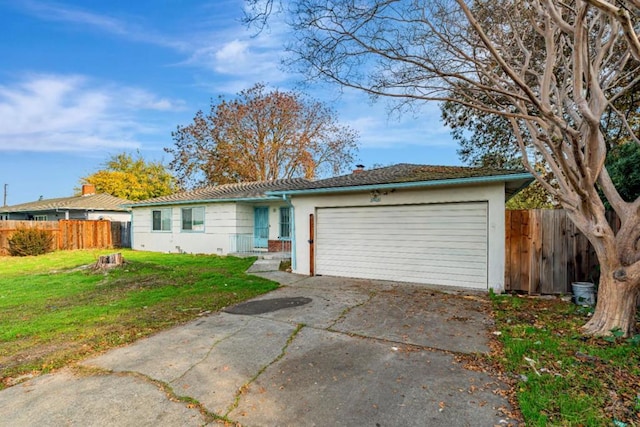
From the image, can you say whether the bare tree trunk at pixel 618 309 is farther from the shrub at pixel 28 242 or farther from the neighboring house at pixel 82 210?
the neighboring house at pixel 82 210

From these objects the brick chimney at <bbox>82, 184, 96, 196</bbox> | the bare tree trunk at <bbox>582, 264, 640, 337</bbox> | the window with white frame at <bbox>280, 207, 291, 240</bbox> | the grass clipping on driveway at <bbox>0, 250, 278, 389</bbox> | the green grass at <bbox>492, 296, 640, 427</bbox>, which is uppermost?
the brick chimney at <bbox>82, 184, 96, 196</bbox>

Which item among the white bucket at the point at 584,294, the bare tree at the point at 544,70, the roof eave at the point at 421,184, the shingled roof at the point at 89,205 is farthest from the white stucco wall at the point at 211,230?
the white bucket at the point at 584,294

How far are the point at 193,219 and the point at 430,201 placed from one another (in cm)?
1200

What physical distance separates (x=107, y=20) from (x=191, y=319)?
8564 millimetres

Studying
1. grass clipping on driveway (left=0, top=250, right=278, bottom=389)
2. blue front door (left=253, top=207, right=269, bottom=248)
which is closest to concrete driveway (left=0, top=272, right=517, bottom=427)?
grass clipping on driveway (left=0, top=250, right=278, bottom=389)

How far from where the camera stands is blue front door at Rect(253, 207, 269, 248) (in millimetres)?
14742

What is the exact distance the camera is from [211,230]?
15.0 m

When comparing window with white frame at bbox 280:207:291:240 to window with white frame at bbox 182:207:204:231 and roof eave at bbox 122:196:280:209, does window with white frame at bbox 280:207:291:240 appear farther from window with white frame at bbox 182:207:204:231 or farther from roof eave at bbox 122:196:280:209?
window with white frame at bbox 182:207:204:231

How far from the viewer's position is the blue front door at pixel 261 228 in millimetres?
14742

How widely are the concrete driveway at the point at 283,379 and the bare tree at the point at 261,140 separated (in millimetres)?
19847

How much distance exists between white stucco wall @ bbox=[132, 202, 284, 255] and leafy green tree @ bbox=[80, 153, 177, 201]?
59.9ft

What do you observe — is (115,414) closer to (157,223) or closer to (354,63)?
(354,63)

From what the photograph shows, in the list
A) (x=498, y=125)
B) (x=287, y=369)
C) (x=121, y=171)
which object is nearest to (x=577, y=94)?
(x=287, y=369)

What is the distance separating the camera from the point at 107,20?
8617mm
